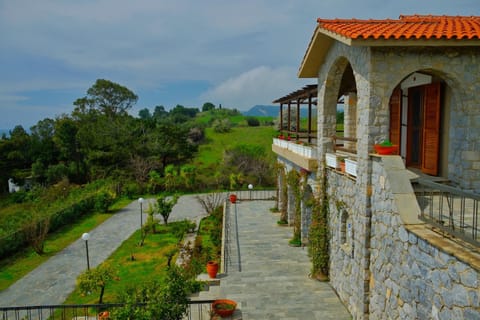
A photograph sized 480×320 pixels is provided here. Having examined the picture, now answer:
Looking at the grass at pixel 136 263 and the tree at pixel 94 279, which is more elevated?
the tree at pixel 94 279

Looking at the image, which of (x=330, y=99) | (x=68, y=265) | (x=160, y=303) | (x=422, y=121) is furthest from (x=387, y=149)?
(x=68, y=265)

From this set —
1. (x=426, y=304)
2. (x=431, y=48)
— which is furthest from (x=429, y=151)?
(x=426, y=304)

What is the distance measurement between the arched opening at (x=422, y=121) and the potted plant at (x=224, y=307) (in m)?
6.32

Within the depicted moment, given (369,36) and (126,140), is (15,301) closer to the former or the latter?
(369,36)

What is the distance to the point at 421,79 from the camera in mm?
9719

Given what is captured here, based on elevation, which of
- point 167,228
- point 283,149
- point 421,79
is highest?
point 421,79

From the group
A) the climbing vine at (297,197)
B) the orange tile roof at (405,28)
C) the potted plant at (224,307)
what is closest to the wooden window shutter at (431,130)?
the orange tile roof at (405,28)

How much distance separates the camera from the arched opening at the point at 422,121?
359 inches

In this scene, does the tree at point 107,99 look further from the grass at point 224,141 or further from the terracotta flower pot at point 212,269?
the terracotta flower pot at point 212,269

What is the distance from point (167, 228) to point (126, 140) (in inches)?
769

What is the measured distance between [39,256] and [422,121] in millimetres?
18730

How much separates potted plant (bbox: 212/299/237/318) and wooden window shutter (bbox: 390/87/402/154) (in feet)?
22.8

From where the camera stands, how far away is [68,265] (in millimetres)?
17031

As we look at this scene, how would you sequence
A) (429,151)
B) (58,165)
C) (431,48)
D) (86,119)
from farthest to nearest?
(86,119) → (58,165) → (429,151) → (431,48)
